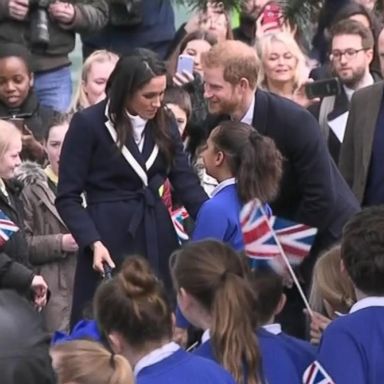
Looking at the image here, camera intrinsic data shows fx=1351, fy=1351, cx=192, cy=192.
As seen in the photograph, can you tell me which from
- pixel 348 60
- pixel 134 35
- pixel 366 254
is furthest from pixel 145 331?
pixel 134 35

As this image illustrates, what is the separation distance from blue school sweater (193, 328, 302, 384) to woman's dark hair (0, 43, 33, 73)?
369 cm

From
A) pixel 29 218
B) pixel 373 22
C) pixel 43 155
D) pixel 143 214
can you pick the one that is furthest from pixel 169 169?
pixel 373 22

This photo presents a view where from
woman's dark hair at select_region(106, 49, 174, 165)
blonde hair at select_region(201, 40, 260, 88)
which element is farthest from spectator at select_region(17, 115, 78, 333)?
blonde hair at select_region(201, 40, 260, 88)

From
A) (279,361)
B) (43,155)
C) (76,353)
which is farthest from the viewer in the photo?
(43,155)

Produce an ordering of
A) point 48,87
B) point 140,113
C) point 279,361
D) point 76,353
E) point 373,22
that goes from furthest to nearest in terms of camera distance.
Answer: point 48,87
point 373,22
point 140,113
point 279,361
point 76,353

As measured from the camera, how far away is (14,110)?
7602 mm

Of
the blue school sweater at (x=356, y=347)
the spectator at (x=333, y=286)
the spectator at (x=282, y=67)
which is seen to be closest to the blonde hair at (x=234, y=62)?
the spectator at (x=333, y=286)

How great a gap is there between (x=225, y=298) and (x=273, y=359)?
0.25 meters

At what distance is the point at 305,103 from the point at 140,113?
213cm

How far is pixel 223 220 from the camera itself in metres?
5.06

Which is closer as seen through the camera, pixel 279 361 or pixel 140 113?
pixel 279 361

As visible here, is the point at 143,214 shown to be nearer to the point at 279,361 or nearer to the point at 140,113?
the point at 140,113

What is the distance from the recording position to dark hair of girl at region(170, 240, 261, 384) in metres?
4.11

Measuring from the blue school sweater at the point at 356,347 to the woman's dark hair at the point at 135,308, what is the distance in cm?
48
